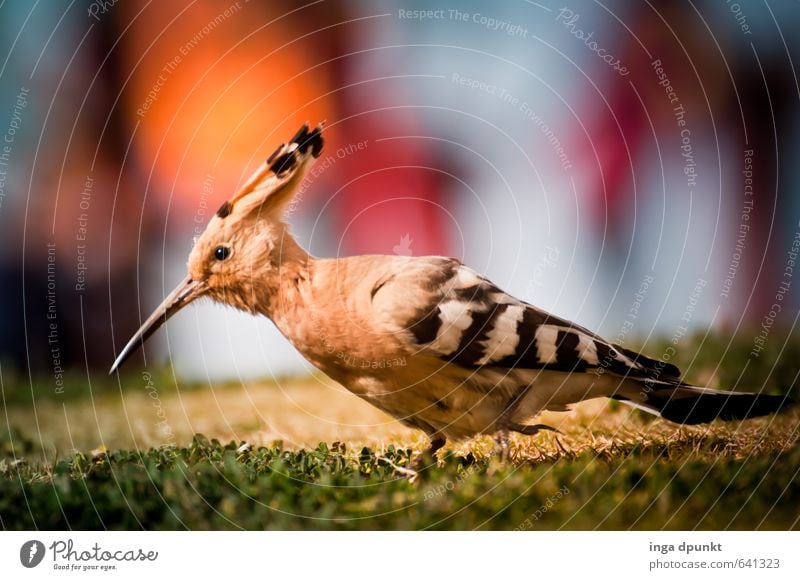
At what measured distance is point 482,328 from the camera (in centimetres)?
277

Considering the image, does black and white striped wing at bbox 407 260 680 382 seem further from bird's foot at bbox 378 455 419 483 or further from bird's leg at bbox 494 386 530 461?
bird's foot at bbox 378 455 419 483

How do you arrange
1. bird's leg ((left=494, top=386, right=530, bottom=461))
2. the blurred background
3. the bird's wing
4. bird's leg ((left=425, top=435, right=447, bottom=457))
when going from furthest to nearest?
the blurred background → bird's leg ((left=425, top=435, right=447, bottom=457)) → bird's leg ((left=494, top=386, right=530, bottom=461)) → the bird's wing

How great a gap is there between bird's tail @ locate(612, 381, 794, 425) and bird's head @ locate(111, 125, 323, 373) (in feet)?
4.40

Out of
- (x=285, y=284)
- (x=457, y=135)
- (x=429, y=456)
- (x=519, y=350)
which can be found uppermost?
(x=457, y=135)

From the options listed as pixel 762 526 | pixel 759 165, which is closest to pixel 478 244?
pixel 759 165

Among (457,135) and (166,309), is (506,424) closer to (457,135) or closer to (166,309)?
(457,135)

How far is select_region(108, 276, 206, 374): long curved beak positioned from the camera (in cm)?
297

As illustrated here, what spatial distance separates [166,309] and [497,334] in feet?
4.01

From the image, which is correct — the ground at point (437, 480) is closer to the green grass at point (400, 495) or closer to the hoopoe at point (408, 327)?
the green grass at point (400, 495)

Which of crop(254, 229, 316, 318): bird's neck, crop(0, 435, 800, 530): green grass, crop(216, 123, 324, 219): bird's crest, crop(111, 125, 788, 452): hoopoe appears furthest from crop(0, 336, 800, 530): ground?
crop(216, 123, 324, 219): bird's crest

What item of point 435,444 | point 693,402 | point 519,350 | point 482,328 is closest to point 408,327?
point 482,328

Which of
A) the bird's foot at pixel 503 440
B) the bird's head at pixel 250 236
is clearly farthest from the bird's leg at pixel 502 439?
the bird's head at pixel 250 236

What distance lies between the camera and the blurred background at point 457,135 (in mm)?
3201
